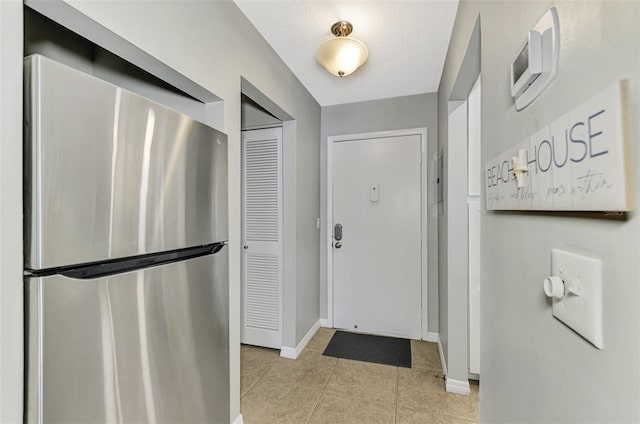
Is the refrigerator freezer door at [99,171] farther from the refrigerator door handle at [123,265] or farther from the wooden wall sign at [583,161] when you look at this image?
the wooden wall sign at [583,161]

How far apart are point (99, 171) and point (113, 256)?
0.86ft

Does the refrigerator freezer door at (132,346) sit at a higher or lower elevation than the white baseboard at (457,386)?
higher

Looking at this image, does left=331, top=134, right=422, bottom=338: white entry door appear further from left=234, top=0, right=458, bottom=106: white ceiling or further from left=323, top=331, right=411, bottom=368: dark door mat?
left=234, top=0, right=458, bottom=106: white ceiling

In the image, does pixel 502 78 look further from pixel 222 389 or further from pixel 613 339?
pixel 222 389

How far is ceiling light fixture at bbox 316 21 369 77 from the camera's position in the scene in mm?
1706

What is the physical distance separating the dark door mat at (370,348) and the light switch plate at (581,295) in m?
2.10

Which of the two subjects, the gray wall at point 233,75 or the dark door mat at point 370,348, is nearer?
A: the gray wall at point 233,75

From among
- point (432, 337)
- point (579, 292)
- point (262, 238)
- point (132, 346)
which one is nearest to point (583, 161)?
point (579, 292)

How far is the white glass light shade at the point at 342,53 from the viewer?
5.61 ft

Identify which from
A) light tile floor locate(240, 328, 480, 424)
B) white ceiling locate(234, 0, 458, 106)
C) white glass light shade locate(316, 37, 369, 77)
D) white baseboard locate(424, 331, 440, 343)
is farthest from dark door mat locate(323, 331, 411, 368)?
white ceiling locate(234, 0, 458, 106)

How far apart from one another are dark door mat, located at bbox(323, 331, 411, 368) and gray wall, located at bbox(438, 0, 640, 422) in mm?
1414

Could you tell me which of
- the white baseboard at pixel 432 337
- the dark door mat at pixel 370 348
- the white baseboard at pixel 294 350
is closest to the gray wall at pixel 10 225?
the white baseboard at pixel 294 350

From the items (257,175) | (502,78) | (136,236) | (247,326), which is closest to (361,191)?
(257,175)

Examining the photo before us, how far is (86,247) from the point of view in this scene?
2.58 feet
